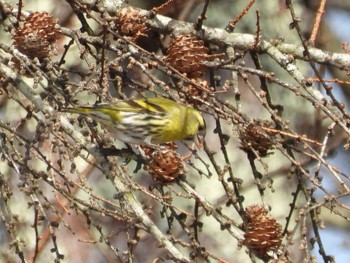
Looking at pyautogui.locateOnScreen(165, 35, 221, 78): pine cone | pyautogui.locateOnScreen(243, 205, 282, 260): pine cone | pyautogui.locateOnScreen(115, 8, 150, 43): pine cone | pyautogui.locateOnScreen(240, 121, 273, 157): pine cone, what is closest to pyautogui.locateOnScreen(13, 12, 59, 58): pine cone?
pyautogui.locateOnScreen(115, 8, 150, 43): pine cone

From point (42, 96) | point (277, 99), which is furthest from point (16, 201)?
point (42, 96)

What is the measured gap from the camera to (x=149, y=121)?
3.66 meters

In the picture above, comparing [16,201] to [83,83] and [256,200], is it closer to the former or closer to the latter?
[256,200]

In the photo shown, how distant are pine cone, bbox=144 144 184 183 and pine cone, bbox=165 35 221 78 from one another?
268mm

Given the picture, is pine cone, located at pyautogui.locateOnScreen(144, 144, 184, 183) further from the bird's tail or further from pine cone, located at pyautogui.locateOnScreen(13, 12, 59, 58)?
pine cone, located at pyautogui.locateOnScreen(13, 12, 59, 58)

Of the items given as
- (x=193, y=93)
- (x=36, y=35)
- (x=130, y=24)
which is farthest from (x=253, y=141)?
(x=36, y=35)

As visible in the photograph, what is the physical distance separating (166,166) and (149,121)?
654mm

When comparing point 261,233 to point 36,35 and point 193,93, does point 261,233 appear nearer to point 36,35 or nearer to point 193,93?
point 193,93

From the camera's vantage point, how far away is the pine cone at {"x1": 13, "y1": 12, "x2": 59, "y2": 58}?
300 centimetres

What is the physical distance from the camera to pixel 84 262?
14.5 feet

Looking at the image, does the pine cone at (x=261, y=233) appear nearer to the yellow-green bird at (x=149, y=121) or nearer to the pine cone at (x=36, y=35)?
the yellow-green bird at (x=149, y=121)

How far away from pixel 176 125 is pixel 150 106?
0.53 ft

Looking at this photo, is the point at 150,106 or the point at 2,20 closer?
the point at 2,20

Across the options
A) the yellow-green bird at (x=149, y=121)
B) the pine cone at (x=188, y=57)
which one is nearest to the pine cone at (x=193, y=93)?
the pine cone at (x=188, y=57)
